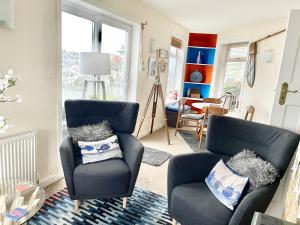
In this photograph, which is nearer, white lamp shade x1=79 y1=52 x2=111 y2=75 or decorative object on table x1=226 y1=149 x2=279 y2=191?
decorative object on table x1=226 y1=149 x2=279 y2=191

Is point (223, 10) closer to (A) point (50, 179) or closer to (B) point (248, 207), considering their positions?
(B) point (248, 207)

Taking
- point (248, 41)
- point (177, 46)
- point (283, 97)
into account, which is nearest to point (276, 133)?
point (283, 97)

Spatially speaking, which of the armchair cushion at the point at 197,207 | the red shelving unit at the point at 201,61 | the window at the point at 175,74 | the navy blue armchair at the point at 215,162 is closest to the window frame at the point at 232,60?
the red shelving unit at the point at 201,61

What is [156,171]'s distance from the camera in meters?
2.86

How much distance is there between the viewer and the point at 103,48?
3.12 m

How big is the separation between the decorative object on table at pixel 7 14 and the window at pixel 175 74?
393 centimetres

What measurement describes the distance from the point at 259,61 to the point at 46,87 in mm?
3874

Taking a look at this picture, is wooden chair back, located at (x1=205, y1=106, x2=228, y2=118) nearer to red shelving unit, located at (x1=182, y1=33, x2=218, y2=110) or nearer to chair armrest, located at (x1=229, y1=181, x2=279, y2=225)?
red shelving unit, located at (x1=182, y1=33, x2=218, y2=110)

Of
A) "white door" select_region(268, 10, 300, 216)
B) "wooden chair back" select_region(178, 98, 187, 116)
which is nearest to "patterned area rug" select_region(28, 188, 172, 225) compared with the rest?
"white door" select_region(268, 10, 300, 216)

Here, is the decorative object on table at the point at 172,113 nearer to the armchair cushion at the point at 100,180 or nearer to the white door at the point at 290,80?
the white door at the point at 290,80

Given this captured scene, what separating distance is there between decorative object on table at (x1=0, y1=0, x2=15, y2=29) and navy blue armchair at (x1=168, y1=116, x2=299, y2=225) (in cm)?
170

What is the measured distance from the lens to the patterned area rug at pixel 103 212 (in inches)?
72.5

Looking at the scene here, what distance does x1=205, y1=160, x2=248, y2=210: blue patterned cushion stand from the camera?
58.3 inches

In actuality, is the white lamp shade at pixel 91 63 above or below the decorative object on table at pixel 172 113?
above
